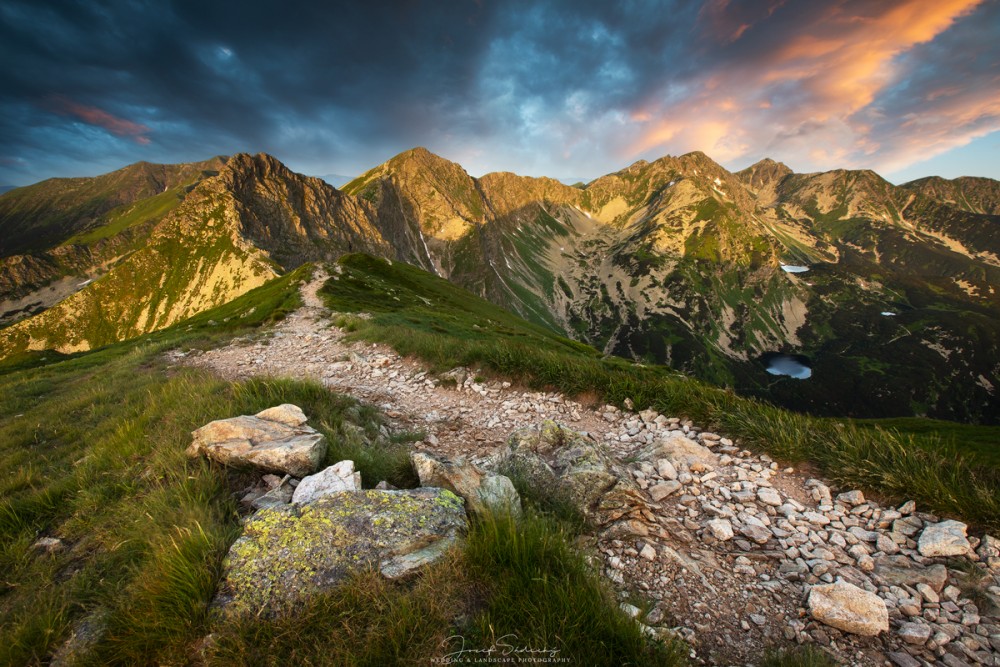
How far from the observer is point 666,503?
249 inches

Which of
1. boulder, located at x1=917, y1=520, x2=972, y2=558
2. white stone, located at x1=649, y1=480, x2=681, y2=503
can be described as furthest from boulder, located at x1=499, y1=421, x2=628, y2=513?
boulder, located at x1=917, y1=520, x2=972, y2=558

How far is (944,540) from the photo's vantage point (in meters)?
5.06

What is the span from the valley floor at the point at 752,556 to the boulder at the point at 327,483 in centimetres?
337

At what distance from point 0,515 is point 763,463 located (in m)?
12.4

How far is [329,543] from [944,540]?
788 centimetres

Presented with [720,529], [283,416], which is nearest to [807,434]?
[720,529]

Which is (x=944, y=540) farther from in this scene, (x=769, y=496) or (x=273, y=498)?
(x=273, y=498)

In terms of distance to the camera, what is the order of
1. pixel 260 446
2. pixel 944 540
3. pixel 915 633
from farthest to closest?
pixel 260 446 → pixel 944 540 → pixel 915 633

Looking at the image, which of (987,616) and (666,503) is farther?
(666,503)

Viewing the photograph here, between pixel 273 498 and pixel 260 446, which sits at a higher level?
pixel 260 446

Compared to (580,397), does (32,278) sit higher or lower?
higher

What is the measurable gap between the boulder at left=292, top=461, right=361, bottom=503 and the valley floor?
3371 mm

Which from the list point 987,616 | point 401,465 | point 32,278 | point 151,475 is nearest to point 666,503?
point 987,616

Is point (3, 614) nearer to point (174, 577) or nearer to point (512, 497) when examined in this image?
point (174, 577)
